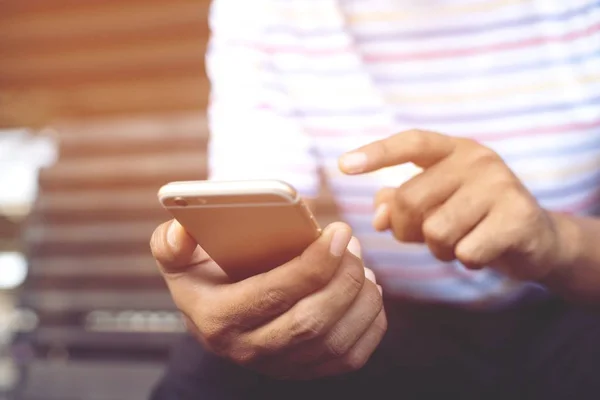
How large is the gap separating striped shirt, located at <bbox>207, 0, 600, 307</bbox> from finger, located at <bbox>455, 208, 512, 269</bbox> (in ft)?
1.98

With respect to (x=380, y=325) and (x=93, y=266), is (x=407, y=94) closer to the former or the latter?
(x=380, y=325)

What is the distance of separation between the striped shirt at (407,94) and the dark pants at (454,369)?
14 centimetres

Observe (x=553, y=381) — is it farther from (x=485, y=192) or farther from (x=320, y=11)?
(x=320, y=11)

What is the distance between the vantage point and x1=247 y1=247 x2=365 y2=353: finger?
966 millimetres

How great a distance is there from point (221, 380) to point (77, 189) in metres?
2.87

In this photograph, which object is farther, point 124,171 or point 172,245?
point 124,171

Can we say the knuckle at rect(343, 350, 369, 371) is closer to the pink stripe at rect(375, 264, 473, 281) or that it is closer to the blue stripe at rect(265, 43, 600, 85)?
the pink stripe at rect(375, 264, 473, 281)

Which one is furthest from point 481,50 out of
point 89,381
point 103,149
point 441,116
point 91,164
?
point 91,164

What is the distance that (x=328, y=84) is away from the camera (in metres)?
1.80

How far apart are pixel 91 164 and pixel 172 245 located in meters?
3.17

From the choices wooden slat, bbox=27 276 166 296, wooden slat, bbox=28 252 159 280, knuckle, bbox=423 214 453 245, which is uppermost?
knuckle, bbox=423 214 453 245

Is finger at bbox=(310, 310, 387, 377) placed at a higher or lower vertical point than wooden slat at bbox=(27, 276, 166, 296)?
higher

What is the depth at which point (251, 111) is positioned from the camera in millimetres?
1688

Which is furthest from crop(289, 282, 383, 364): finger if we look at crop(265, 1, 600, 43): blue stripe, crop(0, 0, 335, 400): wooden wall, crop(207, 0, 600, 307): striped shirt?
crop(0, 0, 335, 400): wooden wall
